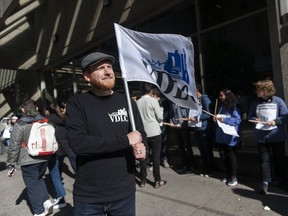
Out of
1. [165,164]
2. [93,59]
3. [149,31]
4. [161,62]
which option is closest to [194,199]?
[165,164]

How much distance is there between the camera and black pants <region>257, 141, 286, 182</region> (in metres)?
4.71

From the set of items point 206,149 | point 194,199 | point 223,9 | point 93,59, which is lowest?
point 194,199

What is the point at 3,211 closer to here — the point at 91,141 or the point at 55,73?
the point at 91,141

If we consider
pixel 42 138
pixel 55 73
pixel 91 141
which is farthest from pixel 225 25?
pixel 55 73

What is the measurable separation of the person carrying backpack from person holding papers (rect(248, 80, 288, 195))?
318cm

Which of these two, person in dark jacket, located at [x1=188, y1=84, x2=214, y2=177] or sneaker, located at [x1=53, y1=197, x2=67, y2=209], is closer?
sneaker, located at [x1=53, y1=197, x2=67, y2=209]

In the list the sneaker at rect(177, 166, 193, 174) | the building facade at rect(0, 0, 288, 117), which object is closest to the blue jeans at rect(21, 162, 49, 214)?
the sneaker at rect(177, 166, 193, 174)

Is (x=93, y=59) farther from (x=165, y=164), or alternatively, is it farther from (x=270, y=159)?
(x=165, y=164)

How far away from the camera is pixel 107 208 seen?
2.33m

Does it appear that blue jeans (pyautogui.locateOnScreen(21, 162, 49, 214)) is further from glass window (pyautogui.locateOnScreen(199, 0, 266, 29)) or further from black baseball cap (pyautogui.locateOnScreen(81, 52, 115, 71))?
glass window (pyautogui.locateOnScreen(199, 0, 266, 29))

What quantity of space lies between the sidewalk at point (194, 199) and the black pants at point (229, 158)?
9.5 inches

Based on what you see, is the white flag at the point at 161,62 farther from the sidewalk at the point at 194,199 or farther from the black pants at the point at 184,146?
the black pants at the point at 184,146

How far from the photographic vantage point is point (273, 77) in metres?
5.80

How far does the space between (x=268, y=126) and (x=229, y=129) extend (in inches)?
25.1
